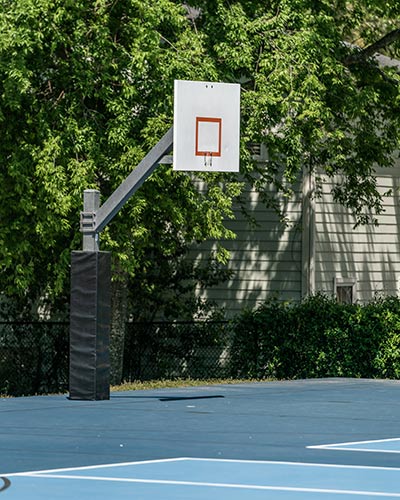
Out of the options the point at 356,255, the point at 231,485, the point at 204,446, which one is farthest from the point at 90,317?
the point at 356,255

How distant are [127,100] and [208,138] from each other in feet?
13.3

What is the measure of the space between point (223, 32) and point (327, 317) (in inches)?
219

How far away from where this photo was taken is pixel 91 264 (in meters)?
19.6

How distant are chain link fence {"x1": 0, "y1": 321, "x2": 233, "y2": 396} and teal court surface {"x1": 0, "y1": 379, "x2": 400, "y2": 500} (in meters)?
6.67

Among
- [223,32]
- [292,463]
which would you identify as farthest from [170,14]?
[292,463]

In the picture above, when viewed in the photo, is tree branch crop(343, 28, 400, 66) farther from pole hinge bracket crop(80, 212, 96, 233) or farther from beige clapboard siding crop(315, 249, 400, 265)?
pole hinge bracket crop(80, 212, 96, 233)

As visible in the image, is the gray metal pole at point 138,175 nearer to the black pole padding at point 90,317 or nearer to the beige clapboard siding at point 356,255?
the black pole padding at point 90,317

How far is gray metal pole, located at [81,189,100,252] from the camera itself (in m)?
19.9

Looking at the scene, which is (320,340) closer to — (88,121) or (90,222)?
(88,121)

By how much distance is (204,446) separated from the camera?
1499cm

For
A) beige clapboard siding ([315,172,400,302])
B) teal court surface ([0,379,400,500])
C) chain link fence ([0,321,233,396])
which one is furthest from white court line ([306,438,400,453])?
beige clapboard siding ([315,172,400,302])

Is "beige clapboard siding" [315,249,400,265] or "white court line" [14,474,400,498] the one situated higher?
"beige clapboard siding" [315,249,400,265]

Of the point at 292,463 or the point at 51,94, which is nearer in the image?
the point at 292,463

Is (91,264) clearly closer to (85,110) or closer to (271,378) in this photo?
(85,110)
